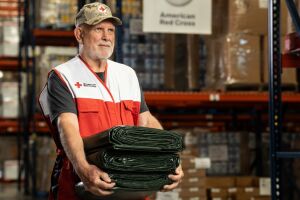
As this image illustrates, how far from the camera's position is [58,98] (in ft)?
10.4

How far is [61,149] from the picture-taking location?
3.33 m

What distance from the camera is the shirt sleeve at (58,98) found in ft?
10.4

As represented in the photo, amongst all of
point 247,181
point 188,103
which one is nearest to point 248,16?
point 188,103

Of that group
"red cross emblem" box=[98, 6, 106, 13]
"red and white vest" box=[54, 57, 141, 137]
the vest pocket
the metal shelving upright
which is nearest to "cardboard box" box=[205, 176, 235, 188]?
the metal shelving upright

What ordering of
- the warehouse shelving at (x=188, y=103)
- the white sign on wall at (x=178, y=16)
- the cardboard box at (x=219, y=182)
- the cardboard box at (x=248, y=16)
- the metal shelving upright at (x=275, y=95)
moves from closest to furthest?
the metal shelving upright at (x=275, y=95)
the white sign on wall at (x=178, y=16)
the cardboard box at (x=248, y=16)
the warehouse shelving at (x=188, y=103)
the cardboard box at (x=219, y=182)

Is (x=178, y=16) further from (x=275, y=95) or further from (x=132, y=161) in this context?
(x=132, y=161)

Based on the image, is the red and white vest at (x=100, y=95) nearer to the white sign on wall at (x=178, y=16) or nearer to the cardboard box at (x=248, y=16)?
the white sign on wall at (x=178, y=16)

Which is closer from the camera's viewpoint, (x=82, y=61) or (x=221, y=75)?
(x=82, y=61)

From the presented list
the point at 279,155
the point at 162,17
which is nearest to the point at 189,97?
the point at 162,17

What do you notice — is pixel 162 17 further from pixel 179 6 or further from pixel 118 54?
pixel 118 54

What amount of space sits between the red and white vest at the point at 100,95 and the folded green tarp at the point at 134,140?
167 mm

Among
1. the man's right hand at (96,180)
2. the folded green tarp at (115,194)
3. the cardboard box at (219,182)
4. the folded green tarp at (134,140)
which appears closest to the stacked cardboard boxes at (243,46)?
the cardboard box at (219,182)

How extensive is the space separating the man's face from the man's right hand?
642 millimetres

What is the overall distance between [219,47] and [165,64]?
0.61m
